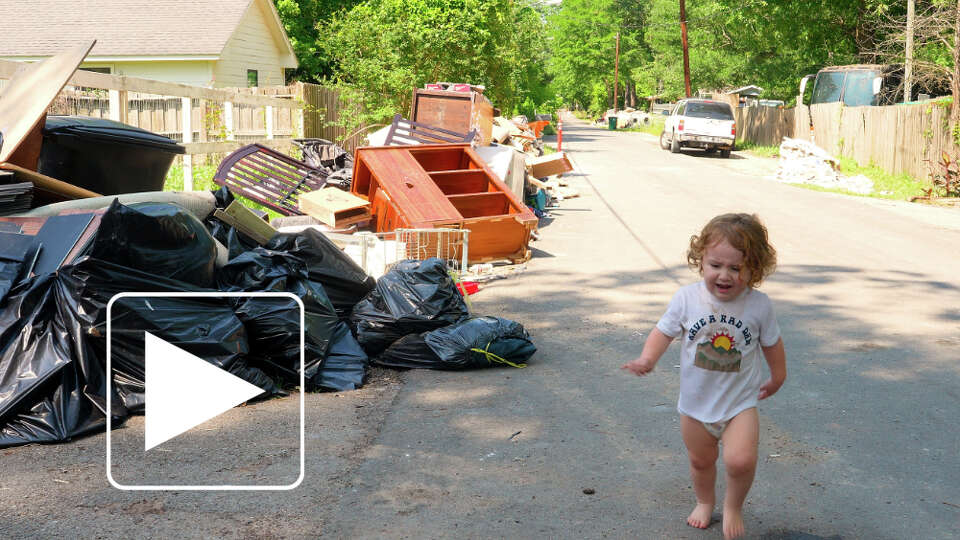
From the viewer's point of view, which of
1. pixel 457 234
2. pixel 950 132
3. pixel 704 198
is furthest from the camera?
pixel 950 132

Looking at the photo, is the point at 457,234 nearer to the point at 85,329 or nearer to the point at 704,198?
the point at 85,329

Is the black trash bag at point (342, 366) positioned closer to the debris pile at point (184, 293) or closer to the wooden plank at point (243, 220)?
the debris pile at point (184, 293)

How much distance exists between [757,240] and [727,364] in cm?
47

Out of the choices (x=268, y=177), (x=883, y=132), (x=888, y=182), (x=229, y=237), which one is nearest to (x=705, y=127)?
(x=883, y=132)

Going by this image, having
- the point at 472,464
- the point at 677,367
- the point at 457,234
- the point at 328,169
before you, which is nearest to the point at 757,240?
the point at 472,464

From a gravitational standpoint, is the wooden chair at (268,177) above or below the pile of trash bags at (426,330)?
above

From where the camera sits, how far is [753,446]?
10.6ft

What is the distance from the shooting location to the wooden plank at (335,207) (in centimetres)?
923

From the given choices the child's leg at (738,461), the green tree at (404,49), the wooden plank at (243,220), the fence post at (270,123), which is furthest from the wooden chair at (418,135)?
the child's leg at (738,461)

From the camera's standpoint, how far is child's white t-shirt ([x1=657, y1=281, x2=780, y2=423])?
3.33 meters

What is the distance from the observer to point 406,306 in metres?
5.91

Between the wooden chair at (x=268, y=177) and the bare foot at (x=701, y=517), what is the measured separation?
25.3 ft

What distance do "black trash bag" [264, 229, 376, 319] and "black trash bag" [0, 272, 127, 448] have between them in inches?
61.9

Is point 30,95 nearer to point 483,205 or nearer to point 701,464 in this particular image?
point 483,205
